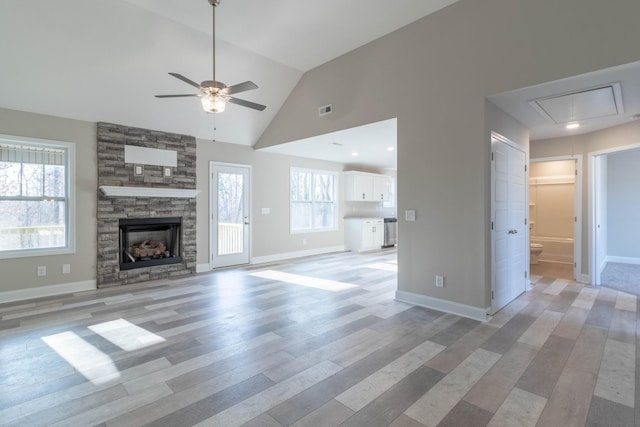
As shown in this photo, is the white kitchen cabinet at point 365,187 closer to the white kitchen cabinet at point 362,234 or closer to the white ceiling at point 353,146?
the white ceiling at point 353,146

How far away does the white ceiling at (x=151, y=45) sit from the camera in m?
3.65

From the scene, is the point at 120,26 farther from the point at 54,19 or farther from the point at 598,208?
the point at 598,208

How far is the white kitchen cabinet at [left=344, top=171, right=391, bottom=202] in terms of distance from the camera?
903cm

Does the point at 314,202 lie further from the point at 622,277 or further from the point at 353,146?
the point at 622,277

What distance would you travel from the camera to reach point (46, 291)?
4.64m

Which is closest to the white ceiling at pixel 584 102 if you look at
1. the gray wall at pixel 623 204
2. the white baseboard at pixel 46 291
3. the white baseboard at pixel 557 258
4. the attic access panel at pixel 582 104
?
the attic access panel at pixel 582 104

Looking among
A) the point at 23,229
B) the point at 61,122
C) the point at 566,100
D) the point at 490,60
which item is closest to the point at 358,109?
the point at 490,60

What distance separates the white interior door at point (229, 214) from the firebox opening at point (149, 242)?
0.73 m

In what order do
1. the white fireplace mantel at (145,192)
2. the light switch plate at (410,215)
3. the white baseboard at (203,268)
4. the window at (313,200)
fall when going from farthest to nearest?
the window at (313,200) < the white baseboard at (203,268) < the white fireplace mantel at (145,192) < the light switch plate at (410,215)

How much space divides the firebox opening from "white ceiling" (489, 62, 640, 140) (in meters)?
5.51

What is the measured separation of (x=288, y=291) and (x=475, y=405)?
3.08 metres

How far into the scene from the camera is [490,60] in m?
3.43

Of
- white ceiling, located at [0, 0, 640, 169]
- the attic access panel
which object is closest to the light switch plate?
white ceiling, located at [0, 0, 640, 169]

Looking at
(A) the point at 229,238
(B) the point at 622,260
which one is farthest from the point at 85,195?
(B) the point at 622,260
